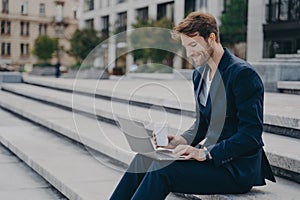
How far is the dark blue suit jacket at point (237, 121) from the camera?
3.09m

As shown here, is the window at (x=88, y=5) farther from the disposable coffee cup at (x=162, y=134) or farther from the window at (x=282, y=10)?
the disposable coffee cup at (x=162, y=134)

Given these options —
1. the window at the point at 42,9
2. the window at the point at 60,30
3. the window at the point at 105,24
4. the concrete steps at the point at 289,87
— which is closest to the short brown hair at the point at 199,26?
the concrete steps at the point at 289,87

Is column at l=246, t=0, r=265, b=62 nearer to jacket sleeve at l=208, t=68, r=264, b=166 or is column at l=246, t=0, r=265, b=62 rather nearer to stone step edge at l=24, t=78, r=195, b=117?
stone step edge at l=24, t=78, r=195, b=117

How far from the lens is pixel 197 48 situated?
126 inches

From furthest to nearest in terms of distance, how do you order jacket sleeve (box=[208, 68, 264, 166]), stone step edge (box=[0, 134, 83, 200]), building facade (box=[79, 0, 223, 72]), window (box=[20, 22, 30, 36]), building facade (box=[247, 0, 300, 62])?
1. window (box=[20, 22, 30, 36])
2. building facade (box=[79, 0, 223, 72])
3. building facade (box=[247, 0, 300, 62])
4. stone step edge (box=[0, 134, 83, 200])
5. jacket sleeve (box=[208, 68, 264, 166])

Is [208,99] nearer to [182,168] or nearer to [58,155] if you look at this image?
[182,168]

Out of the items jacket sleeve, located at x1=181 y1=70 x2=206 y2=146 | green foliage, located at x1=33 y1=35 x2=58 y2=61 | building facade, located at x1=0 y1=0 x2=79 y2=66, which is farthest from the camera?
building facade, located at x1=0 y1=0 x2=79 y2=66

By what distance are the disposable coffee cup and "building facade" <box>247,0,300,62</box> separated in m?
26.0

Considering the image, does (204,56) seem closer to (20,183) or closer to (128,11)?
(20,183)

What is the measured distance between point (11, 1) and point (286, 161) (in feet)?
237

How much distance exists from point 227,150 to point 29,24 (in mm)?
72661

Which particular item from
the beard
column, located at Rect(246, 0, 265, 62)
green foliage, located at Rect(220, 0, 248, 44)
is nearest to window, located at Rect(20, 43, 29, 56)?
green foliage, located at Rect(220, 0, 248, 44)

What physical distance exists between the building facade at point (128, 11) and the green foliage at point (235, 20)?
1936 mm

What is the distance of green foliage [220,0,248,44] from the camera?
34.0 meters
